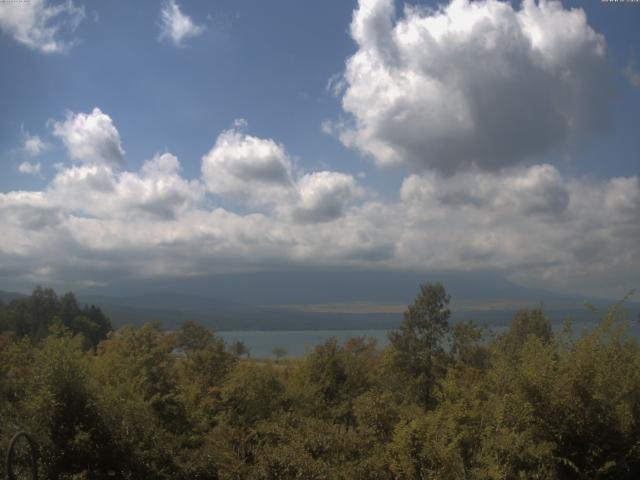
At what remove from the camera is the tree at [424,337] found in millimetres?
35500

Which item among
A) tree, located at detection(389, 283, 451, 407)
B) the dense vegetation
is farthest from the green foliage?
the dense vegetation

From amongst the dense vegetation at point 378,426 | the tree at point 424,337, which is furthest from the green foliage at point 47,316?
the dense vegetation at point 378,426

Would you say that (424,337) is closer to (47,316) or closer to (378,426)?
(378,426)

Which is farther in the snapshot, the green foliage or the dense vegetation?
the green foliage

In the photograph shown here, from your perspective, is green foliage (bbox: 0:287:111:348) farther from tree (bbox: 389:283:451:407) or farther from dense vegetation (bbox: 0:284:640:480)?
dense vegetation (bbox: 0:284:640:480)

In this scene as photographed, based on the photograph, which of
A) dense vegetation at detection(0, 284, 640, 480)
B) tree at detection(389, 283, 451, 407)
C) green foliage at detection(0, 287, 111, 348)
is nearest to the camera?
dense vegetation at detection(0, 284, 640, 480)

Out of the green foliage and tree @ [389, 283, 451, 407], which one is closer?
tree @ [389, 283, 451, 407]

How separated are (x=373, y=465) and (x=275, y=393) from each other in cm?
1187

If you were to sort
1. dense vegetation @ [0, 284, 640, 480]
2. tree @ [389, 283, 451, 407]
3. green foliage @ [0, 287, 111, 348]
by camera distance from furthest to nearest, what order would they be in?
green foliage @ [0, 287, 111, 348] < tree @ [389, 283, 451, 407] < dense vegetation @ [0, 284, 640, 480]

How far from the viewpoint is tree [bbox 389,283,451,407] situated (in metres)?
35.5

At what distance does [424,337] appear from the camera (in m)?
36.8

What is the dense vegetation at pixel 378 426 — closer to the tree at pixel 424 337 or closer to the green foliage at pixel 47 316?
the tree at pixel 424 337

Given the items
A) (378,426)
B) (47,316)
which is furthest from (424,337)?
(47,316)

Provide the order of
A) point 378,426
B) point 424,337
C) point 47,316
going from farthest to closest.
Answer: point 47,316, point 424,337, point 378,426
